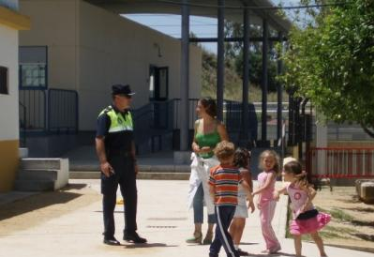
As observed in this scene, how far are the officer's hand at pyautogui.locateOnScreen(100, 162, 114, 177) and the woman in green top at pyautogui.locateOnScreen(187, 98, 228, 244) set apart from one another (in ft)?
3.08

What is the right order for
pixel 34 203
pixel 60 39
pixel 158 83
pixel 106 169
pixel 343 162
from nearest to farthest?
pixel 106 169 < pixel 34 203 < pixel 343 162 < pixel 60 39 < pixel 158 83

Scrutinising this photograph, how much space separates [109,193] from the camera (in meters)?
9.09

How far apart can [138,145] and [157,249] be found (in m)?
13.4

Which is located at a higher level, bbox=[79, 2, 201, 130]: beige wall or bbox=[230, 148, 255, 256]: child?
bbox=[79, 2, 201, 130]: beige wall

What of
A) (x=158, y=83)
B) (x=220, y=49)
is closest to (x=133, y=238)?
(x=220, y=49)

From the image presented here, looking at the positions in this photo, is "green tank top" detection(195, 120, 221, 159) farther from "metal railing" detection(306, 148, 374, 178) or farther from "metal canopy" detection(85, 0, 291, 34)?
"metal canopy" detection(85, 0, 291, 34)

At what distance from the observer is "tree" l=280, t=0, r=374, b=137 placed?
40.8 ft

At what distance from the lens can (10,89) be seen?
50.5 ft

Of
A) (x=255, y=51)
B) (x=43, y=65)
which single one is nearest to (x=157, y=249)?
(x=43, y=65)

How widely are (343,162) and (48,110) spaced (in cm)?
781

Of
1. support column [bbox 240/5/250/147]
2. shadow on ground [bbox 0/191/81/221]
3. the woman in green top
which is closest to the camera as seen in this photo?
the woman in green top

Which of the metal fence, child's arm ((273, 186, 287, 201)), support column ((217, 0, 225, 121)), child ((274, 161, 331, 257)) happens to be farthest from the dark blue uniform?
support column ((217, 0, 225, 121))

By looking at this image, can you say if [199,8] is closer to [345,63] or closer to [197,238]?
[345,63]

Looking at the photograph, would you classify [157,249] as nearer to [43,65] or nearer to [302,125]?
[302,125]
